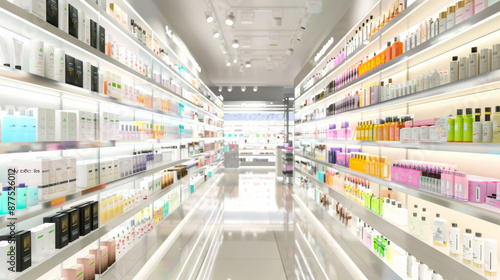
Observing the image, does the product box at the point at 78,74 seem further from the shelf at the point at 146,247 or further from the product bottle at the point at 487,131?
the product bottle at the point at 487,131

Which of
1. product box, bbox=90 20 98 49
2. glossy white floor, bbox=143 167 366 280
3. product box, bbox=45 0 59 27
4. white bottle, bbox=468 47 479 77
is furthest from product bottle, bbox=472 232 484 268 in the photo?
product box, bbox=90 20 98 49

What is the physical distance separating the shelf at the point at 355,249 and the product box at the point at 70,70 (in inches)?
139

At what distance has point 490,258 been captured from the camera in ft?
6.67

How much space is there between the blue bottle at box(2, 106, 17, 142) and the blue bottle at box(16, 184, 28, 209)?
0.33 metres

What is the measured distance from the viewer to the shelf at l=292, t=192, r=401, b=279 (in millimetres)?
3420

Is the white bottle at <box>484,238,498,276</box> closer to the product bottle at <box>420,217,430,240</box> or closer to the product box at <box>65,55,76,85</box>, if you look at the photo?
the product bottle at <box>420,217,430,240</box>

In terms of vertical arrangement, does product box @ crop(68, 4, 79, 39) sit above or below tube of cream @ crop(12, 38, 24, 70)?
above

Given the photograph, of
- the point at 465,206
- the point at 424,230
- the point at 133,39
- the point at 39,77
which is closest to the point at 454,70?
the point at 465,206

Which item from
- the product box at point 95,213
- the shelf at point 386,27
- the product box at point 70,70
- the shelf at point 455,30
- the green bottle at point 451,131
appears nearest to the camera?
the shelf at point 455,30

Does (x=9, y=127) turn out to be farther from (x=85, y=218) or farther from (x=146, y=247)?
(x=146, y=247)

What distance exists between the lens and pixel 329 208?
5992 millimetres

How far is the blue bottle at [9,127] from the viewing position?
1915mm

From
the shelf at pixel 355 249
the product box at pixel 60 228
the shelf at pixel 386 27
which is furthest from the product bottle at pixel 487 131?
the product box at pixel 60 228

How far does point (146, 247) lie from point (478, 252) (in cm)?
377
